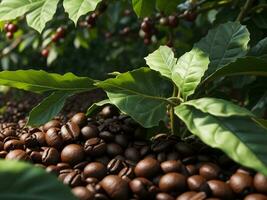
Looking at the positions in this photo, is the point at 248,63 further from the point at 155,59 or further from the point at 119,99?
the point at 119,99

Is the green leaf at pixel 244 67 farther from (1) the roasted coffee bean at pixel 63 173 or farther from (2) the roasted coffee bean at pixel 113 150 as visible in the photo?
(1) the roasted coffee bean at pixel 63 173

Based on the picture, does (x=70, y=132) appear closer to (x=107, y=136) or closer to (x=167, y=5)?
(x=107, y=136)

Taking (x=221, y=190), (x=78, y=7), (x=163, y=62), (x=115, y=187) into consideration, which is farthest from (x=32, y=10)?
(x=221, y=190)

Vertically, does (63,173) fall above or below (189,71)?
below

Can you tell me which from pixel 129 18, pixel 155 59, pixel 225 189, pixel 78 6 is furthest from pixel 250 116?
pixel 129 18

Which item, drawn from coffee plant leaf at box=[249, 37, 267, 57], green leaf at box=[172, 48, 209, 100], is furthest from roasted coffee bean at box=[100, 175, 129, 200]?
coffee plant leaf at box=[249, 37, 267, 57]
